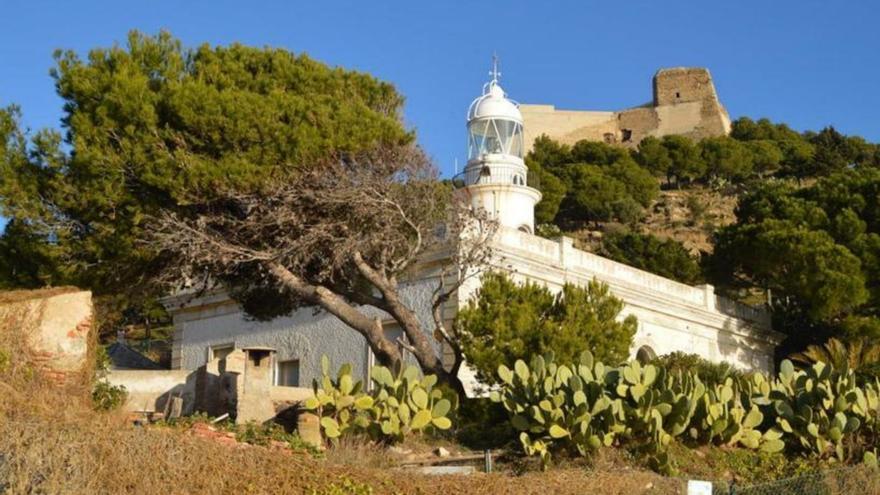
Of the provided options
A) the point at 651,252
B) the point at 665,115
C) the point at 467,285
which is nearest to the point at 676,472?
the point at 467,285

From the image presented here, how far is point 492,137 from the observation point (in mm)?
27250

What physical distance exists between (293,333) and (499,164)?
254 inches

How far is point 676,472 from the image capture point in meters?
12.3

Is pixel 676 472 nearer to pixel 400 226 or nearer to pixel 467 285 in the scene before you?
pixel 400 226

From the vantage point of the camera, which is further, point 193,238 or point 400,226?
point 400,226

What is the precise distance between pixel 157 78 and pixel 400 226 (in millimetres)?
4678

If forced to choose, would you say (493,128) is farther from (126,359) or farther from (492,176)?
(126,359)

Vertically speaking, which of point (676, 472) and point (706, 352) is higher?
point (706, 352)

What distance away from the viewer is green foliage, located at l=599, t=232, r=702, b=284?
36.2 m

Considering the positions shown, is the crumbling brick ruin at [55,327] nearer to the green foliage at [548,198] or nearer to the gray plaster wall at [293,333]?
the gray plaster wall at [293,333]

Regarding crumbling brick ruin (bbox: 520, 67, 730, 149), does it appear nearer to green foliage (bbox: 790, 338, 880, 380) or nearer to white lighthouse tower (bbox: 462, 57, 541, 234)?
white lighthouse tower (bbox: 462, 57, 541, 234)

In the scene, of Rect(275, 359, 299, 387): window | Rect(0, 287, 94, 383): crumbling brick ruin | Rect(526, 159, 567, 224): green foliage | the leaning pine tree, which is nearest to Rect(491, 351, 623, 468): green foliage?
the leaning pine tree

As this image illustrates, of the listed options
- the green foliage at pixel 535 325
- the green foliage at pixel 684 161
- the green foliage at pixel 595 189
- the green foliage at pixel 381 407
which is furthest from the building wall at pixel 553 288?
the green foliage at pixel 684 161

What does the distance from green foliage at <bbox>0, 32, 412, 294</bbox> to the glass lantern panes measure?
903cm
